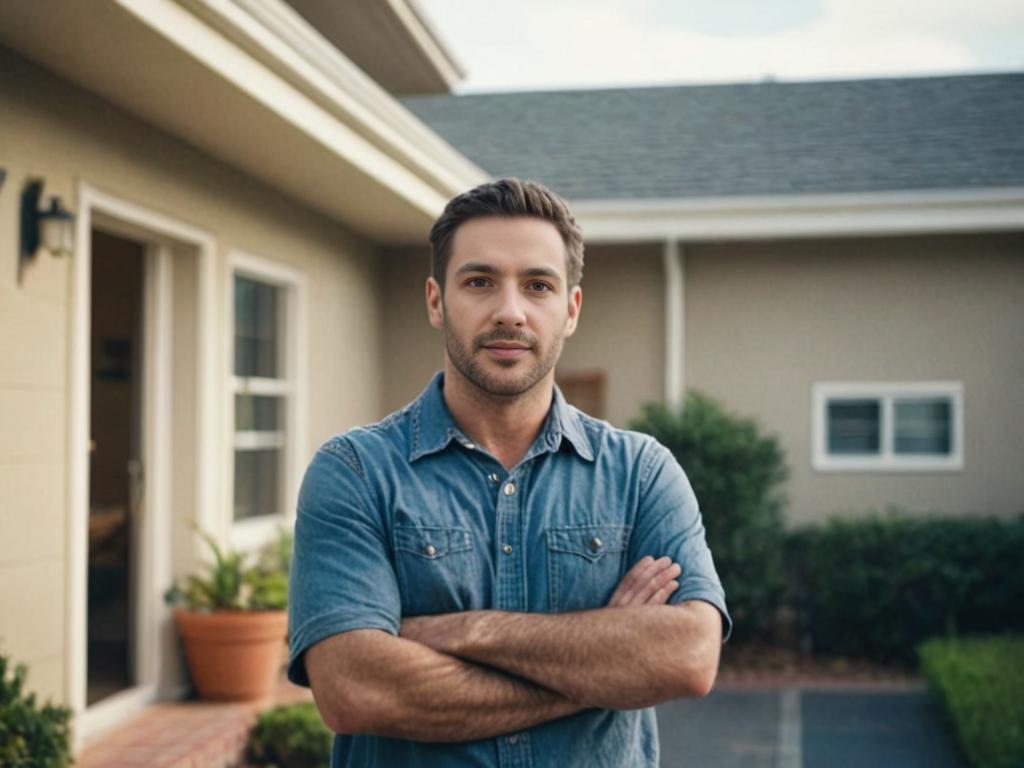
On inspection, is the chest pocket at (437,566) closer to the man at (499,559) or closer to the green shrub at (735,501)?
the man at (499,559)

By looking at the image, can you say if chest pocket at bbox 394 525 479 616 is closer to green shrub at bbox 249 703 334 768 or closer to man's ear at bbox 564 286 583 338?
man's ear at bbox 564 286 583 338

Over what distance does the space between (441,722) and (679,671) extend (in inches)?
17.1

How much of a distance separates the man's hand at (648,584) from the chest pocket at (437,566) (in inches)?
10.4

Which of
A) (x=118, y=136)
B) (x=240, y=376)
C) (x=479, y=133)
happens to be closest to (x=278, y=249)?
(x=240, y=376)

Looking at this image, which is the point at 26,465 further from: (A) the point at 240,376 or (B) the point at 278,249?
(B) the point at 278,249

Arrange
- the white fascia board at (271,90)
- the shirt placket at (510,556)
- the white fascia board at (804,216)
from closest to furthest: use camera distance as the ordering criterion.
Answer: the shirt placket at (510,556) < the white fascia board at (271,90) < the white fascia board at (804,216)

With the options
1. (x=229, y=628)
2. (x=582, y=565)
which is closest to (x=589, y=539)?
(x=582, y=565)

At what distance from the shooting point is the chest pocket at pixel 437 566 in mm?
2201

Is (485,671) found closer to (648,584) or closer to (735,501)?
(648,584)

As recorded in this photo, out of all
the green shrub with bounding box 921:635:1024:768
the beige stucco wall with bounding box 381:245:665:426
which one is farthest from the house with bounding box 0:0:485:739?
the green shrub with bounding box 921:635:1024:768

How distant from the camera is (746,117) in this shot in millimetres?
11453

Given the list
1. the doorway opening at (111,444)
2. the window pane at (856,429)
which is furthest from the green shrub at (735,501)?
the doorway opening at (111,444)

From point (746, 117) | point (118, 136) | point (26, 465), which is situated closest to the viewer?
point (26, 465)

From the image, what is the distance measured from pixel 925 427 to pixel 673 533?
7.40 m
